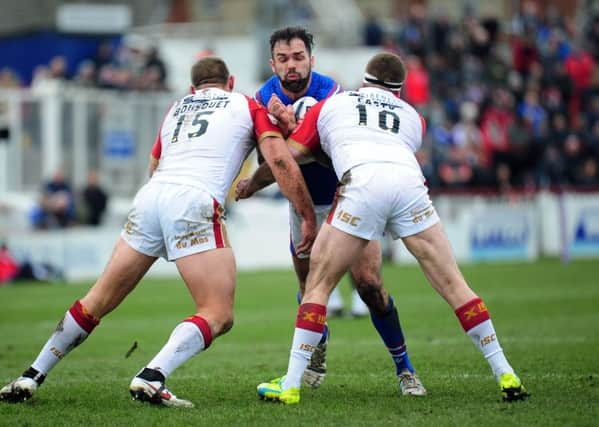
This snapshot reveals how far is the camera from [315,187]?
32.4 ft

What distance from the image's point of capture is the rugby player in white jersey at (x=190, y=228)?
26.9ft

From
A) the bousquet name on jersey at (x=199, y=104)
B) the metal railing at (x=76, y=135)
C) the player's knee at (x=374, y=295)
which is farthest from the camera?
the metal railing at (x=76, y=135)

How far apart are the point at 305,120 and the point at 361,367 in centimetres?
300

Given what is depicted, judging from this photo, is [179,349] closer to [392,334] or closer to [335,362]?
[392,334]

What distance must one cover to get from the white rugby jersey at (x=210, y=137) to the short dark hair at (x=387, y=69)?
0.87m

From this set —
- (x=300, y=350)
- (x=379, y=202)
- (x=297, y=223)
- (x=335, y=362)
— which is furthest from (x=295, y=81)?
(x=335, y=362)


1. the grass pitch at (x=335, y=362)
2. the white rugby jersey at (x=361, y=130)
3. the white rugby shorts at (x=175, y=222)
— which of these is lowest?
the grass pitch at (x=335, y=362)

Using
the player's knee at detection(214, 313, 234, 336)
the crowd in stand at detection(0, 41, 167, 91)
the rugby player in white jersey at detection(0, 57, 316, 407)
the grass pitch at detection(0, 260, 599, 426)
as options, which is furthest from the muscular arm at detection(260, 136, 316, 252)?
the crowd in stand at detection(0, 41, 167, 91)

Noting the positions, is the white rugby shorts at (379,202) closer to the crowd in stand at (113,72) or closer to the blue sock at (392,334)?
the blue sock at (392,334)

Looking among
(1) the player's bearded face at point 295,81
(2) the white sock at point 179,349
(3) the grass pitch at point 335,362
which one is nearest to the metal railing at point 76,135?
(3) the grass pitch at point 335,362

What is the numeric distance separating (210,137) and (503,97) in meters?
23.2

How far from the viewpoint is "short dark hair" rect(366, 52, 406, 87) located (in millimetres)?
8820

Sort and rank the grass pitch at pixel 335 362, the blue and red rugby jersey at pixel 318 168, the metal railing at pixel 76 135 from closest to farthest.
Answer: the grass pitch at pixel 335 362, the blue and red rugby jersey at pixel 318 168, the metal railing at pixel 76 135

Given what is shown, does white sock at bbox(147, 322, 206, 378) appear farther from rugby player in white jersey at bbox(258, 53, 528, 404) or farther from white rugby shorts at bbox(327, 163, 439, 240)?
white rugby shorts at bbox(327, 163, 439, 240)
